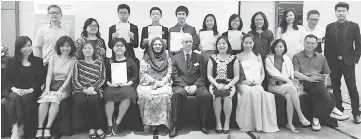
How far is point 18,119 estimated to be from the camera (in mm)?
3107

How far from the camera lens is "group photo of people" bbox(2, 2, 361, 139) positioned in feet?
10.8

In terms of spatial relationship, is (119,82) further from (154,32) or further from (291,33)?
(291,33)

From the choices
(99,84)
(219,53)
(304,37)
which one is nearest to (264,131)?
(219,53)

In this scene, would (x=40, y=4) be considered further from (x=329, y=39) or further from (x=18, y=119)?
(x=329, y=39)

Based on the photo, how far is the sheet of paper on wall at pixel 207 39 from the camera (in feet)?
12.5

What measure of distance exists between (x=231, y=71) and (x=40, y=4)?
2.86m

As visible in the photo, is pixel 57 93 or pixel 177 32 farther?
pixel 177 32

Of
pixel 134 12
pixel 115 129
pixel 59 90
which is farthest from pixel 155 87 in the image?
pixel 134 12

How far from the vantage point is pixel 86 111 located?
3.30 metres

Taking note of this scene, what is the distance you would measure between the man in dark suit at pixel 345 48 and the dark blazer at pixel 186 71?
1689mm

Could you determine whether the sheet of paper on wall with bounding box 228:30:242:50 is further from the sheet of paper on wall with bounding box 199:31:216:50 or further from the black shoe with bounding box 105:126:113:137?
the black shoe with bounding box 105:126:113:137

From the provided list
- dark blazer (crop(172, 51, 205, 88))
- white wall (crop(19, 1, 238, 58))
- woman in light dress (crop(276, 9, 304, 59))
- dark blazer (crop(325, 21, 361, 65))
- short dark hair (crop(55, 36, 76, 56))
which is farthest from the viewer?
white wall (crop(19, 1, 238, 58))

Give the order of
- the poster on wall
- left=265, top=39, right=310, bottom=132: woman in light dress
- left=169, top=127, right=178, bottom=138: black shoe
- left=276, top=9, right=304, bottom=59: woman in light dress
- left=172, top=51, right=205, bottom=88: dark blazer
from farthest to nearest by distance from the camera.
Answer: the poster on wall, left=276, top=9, right=304, bottom=59: woman in light dress, left=172, top=51, right=205, bottom=88: dark blazer, left=265, top=39, right=310, bottom=132: woman in light dress, left=169, top=127, right=178, bottom=138: black shoe

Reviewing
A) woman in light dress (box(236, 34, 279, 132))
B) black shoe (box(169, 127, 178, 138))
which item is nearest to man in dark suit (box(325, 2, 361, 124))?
woman in light dress (box(236, 34, 279, 132))
